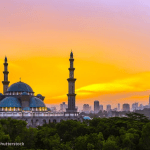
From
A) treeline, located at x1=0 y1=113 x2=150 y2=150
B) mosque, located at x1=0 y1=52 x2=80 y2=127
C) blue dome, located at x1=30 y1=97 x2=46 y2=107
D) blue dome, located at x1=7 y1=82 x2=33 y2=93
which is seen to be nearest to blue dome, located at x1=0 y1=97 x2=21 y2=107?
mosque, located at x1=0 y1=52 x2=80 y2=127

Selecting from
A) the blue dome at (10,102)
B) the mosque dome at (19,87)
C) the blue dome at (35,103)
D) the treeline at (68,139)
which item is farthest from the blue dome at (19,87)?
the treeline at (68,139)

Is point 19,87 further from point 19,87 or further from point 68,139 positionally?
point 68,139

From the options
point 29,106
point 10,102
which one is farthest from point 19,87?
point 10,102

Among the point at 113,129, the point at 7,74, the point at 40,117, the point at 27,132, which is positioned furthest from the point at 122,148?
the point at 7,74

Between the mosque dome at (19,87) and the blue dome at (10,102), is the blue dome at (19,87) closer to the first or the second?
the mosque dome at (19,87)

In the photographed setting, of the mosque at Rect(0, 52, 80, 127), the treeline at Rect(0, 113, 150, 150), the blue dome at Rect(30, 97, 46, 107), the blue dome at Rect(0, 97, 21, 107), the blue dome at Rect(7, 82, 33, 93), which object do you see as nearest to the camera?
the treeline at Rect(0, 113, 150, 150)

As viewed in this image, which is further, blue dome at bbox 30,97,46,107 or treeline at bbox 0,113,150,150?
blue dome at bbox 30,97,46,107

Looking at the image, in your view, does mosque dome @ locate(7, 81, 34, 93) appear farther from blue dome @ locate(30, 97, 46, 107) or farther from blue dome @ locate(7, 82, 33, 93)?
blue dome @ locate(30, 97, 46, 107)

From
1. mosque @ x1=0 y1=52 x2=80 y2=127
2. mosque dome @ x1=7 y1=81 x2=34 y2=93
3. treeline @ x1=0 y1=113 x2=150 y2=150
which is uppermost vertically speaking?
mosque dome @ x1=7 y1=81 x2=34 y2=93

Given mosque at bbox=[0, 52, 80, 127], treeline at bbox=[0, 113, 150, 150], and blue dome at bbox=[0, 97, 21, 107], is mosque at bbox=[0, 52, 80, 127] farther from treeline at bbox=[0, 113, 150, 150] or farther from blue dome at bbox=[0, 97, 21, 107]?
treeline at bbox=[0, 113, 150, 150]

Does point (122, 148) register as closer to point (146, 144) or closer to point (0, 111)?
point (146, 144)

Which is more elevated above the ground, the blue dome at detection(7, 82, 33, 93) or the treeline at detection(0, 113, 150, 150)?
the blue dome at detection(7, 82, 33, 93)

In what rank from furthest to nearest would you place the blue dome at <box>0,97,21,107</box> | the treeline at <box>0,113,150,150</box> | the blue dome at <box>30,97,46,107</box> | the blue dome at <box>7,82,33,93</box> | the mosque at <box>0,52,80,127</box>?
1. the blue dome at <box>7,82,33,93</box>
2. the blue dome at <box>30,97,46,107</box>
3. the blue dome at <box>0,97,21,107</box>
4. the mosque at <box>0,52,80,127</box>
5. the treeline at <box>0,113,150,150</box>
